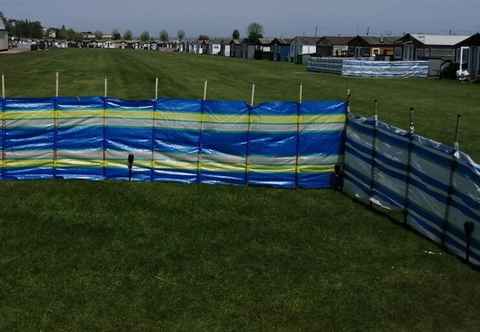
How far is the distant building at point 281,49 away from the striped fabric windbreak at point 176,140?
3480 inches

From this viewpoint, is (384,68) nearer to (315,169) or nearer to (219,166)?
(315,169)

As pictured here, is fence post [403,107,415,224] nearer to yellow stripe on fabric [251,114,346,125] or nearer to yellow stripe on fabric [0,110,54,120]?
yellow stripe on fabric [251,114,346,125]

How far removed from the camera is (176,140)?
15812 millimetres

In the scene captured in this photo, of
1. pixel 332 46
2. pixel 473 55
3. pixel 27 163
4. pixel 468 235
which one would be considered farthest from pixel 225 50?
pixel 468 235

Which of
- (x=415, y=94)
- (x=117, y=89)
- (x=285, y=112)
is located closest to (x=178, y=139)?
(x=285, y=112)

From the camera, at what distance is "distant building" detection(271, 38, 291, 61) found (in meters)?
104

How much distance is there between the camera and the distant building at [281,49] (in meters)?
104

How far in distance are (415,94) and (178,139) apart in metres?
27.6

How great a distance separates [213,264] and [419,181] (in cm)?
456

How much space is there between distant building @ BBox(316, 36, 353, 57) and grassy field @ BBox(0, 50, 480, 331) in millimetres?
78791

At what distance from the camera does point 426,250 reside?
37.4 feet

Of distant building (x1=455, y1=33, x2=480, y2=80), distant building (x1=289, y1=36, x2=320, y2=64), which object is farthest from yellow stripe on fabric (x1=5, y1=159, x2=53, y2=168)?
distant building (x1=289, y1=36, x2=320, y2=64)

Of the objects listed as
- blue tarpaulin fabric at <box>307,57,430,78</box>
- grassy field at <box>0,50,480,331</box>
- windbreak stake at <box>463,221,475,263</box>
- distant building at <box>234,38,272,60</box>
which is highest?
distant building at <box>234,38,272,60</box>

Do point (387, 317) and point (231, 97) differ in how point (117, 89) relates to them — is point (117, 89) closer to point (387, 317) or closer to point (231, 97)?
point (231, 97)
